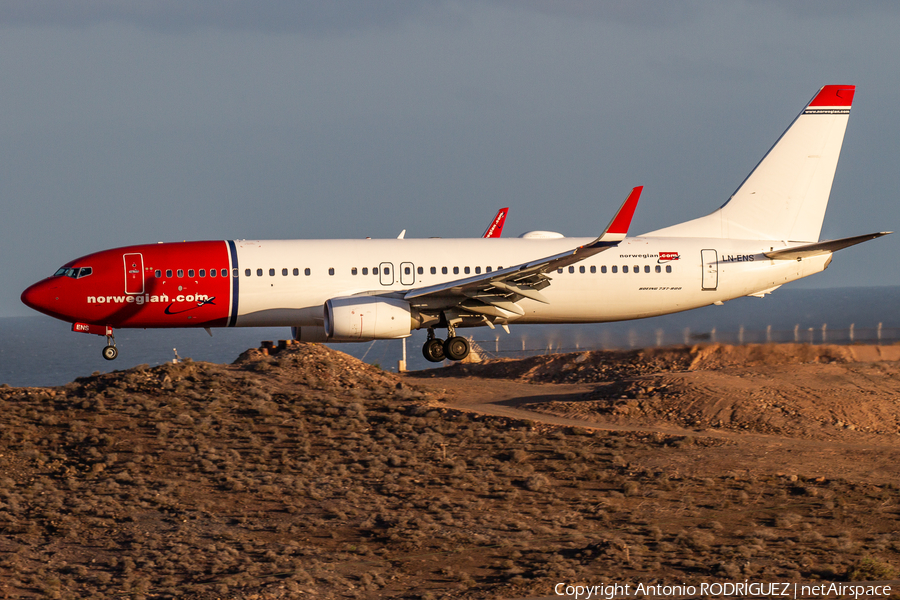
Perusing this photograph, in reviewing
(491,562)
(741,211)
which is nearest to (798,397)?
(741,211)

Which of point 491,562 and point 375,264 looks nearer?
point 491,562

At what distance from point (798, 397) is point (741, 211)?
27.0 ft

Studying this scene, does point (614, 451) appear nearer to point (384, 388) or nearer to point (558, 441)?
point (558, 441)

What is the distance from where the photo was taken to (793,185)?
118ft

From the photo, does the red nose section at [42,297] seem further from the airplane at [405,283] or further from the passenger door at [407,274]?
the passenger door at [407,274]

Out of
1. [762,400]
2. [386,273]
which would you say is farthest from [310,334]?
[762,400]

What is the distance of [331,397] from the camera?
32094mm

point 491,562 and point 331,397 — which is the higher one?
point 331,397

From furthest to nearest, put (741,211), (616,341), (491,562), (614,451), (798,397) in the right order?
1. (616,341)
2. (741,211)
3. (798,397)
4. (614,451)
5. (491,562)

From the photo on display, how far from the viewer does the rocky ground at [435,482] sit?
786 inches

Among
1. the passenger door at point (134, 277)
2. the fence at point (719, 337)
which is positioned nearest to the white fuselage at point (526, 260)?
the passenger door at point (134, 277)

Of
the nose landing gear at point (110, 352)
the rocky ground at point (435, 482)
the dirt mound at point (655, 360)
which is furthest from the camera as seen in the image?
the dirt mound at point (655, 360)

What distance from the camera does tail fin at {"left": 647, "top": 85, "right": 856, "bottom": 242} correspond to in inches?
1409

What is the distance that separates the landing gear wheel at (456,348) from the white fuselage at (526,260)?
202cm
